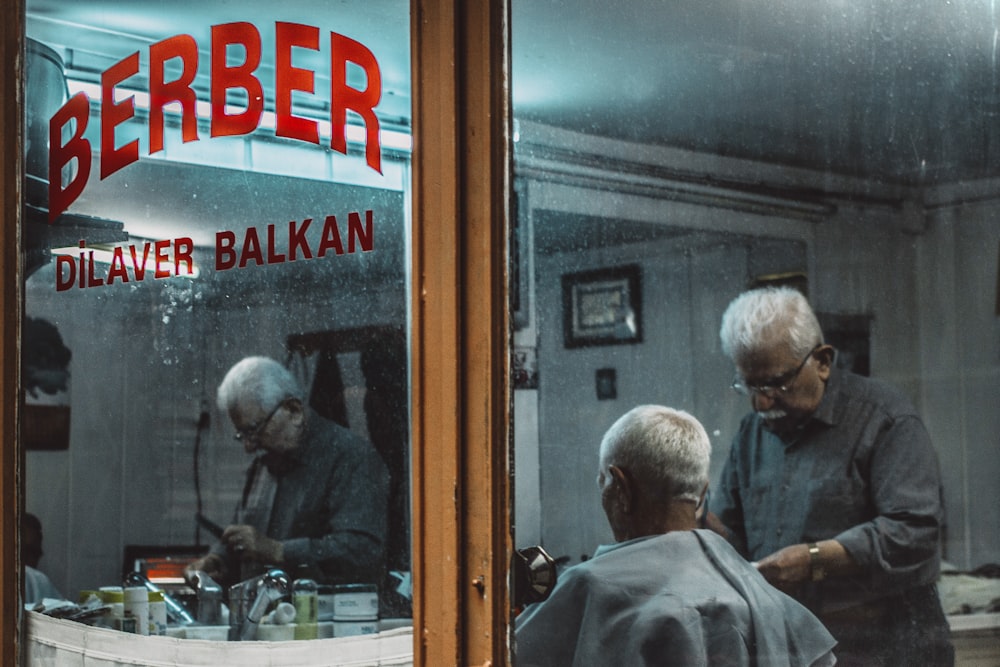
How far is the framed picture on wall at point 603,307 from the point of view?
1802 millimetres

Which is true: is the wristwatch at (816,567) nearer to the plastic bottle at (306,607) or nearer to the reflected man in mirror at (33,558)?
the plastic bottle at (306,607)

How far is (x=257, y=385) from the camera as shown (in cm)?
227

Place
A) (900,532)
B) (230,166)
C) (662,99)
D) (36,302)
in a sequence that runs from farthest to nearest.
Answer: (36,302) < (230,166) < (662,99) < (900,532)

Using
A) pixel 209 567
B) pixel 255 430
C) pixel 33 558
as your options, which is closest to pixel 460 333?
pixel 255 430

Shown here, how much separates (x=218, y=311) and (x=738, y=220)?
104 cm

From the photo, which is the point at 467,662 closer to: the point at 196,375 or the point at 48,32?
the point at 196,375

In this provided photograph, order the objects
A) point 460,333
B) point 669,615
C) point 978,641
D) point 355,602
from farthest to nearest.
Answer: point 355,602 < point 460,333 < point 669,615 < point 978,641

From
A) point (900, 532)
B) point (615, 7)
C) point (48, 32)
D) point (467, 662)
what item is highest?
point (48, 32)

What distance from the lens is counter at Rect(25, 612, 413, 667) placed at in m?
2.03

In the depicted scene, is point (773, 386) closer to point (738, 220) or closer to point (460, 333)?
point (738, 220)

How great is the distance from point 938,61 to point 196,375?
1429 millimetres

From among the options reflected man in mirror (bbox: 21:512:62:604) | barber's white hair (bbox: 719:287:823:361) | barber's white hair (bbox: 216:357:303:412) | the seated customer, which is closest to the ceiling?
barber's white hair (bbox: 719:287:823:361)

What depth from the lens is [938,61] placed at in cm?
166

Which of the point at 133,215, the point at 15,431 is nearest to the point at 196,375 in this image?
the point at 133,215
